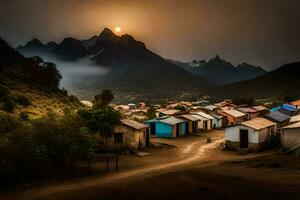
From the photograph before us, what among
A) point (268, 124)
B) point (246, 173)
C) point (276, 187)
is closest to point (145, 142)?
point (268, 124)

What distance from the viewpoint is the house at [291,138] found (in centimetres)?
3100

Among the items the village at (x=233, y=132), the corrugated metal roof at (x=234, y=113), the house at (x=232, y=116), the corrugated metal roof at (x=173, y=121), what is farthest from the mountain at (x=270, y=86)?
the corrugated metal roof at (x=173, y=121)

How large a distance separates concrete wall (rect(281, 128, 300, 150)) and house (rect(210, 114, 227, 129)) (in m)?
40.0

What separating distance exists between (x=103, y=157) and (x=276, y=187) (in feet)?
67.3

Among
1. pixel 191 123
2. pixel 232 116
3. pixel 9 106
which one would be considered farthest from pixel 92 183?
pixel 232 116

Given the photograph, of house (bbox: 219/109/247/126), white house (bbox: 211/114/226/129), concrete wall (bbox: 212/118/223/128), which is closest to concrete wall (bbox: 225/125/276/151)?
concrete wall (bbox: 212/118/223/128)

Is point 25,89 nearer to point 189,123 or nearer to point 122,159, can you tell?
point 189,123

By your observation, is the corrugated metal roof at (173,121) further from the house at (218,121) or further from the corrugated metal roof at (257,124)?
the house at (218,121)

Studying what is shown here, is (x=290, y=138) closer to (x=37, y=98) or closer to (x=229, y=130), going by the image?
(x=229, y=130)

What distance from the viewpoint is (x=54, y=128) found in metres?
25.5

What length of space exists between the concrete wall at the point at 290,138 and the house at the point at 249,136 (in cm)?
622

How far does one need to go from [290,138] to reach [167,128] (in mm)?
25682

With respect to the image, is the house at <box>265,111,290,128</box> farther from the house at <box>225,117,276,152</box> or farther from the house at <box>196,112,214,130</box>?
the house at <box>196,112,214,130</box>

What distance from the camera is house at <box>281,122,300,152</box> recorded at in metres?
31.0
